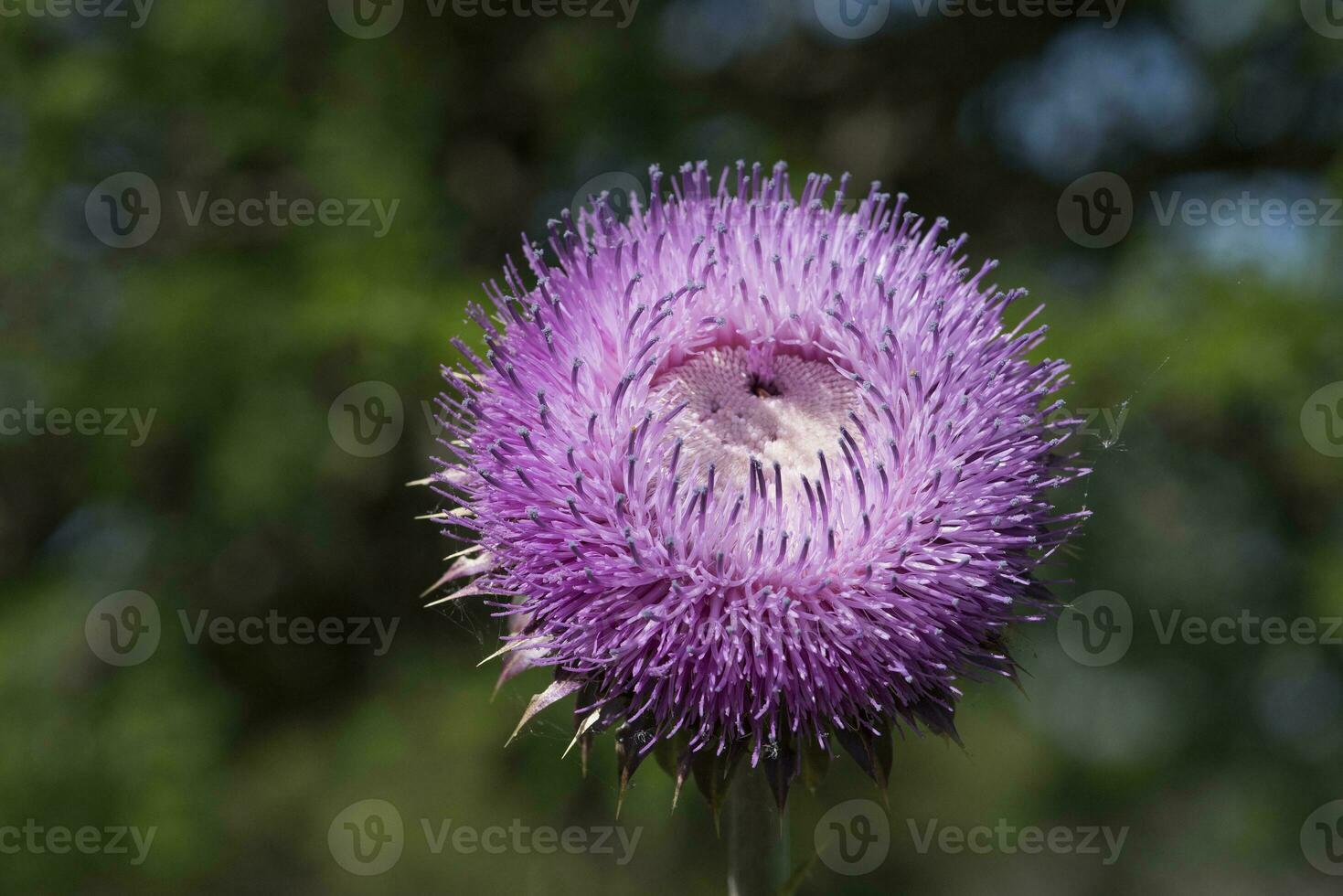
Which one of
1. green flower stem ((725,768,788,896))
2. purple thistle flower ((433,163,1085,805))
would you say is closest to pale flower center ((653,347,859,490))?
purple thistle flower ((433,163,1085,805))

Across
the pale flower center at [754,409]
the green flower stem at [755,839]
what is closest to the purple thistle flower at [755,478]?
the pale flower center at [754,409]

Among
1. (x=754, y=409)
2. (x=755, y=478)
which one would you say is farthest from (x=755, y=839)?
(x=754, y=409)

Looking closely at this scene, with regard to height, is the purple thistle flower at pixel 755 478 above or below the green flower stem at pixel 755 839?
above

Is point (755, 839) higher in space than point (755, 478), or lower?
lower

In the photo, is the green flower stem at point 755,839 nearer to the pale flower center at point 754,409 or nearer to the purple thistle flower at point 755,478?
the purple thistle flower at point 755,478

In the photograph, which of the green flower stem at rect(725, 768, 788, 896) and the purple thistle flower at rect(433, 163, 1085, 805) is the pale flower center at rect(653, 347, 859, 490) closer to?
the purple thistle flower at rect(433, 163, 1085, 805)

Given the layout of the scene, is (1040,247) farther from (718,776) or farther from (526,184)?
(718,776)

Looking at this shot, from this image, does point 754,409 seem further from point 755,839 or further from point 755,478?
point 755,839

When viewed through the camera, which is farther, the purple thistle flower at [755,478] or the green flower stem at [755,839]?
the green flower stem at [755,839]

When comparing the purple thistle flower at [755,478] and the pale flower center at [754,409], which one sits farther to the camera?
the pale flower center at [754,409]
